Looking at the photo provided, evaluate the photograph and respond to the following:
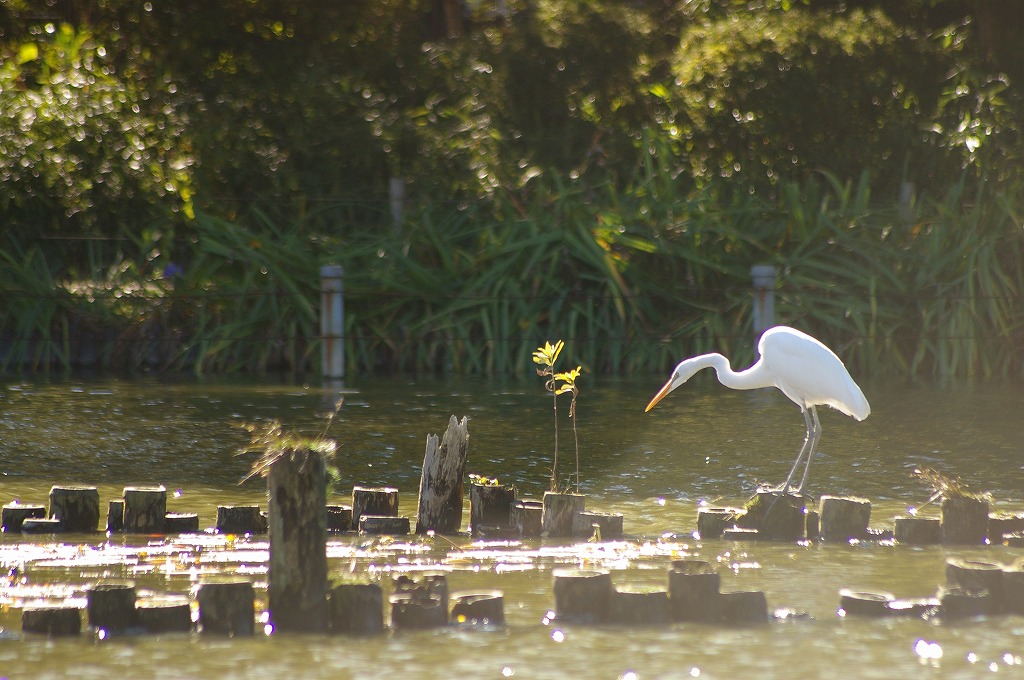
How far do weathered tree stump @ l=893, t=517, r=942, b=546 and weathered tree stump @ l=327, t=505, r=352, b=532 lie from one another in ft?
8.21

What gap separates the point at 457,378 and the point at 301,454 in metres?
9.09

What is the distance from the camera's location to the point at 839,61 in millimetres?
16531

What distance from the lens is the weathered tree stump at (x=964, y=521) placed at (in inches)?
267

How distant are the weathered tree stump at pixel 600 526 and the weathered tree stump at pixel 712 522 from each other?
390 mm

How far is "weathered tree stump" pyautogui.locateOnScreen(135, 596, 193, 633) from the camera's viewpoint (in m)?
5.19

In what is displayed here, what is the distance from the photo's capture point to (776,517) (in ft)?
22.7

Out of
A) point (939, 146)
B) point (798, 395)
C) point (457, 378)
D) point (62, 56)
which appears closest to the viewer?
point (798, 395)

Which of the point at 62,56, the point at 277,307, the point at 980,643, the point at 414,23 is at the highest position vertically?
the point at 414,23

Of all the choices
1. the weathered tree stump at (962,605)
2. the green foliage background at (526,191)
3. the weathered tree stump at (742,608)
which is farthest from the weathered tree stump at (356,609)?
the green foliage background at (526,191)

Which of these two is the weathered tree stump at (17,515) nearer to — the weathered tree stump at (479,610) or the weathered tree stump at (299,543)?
the weathered tree stump at (299,543)

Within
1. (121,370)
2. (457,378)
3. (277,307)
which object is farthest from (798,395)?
(121,370)

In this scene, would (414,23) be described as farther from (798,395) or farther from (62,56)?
(798,395)

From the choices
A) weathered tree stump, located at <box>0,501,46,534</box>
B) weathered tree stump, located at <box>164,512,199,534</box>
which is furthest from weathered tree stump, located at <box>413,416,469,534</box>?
weathered tree stump, located at <box>0,501,46,534</box>

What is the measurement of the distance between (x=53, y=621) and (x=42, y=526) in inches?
74.5
